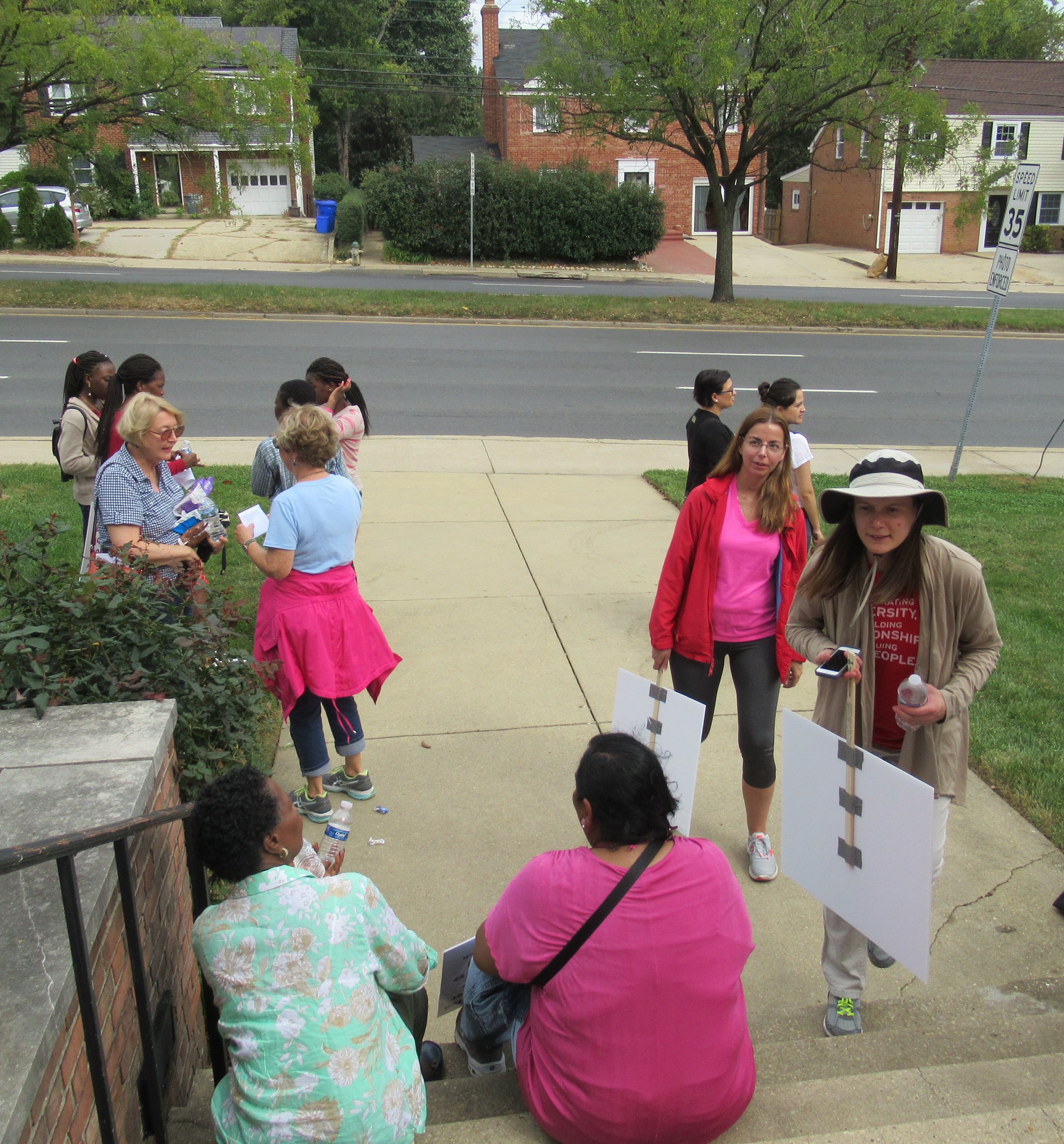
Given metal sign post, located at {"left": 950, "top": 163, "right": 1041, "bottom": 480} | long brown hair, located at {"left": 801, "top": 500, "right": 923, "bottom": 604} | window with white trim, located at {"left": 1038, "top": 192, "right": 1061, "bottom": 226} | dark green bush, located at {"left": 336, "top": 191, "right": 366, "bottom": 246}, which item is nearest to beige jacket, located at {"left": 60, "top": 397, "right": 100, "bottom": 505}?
long brown hair, located at {"left": 801, "top": 500, "right": 923, "bottom": 604}

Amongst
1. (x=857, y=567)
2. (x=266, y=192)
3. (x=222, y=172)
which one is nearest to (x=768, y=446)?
(x=857, y=567)

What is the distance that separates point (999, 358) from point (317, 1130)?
19139 millimetres

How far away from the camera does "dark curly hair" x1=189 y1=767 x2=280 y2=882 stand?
225 cm

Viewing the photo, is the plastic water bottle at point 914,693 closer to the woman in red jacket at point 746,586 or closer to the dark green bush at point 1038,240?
the woman in red jacket at point 746,586

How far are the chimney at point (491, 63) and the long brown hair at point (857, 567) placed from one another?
42.1 meters

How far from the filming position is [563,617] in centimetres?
654

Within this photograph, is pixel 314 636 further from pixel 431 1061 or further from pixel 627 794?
pixel 627 794

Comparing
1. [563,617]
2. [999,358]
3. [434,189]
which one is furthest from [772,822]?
[434,189]

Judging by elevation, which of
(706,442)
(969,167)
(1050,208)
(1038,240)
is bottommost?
(706,442)

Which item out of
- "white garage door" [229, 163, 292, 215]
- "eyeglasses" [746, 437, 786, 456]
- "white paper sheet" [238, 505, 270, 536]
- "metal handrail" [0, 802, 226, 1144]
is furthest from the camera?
"white garage door" [229, 163, 292, 215]

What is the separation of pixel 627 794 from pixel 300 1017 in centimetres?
84

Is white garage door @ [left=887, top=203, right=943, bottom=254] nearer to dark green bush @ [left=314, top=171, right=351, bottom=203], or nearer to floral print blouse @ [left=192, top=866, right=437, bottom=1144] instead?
dark green bush @ [left=314, top=171, right=351, bottom=203]

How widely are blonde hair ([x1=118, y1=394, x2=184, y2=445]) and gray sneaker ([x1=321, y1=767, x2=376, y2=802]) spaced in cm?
171

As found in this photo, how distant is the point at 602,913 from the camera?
2.21 meters
